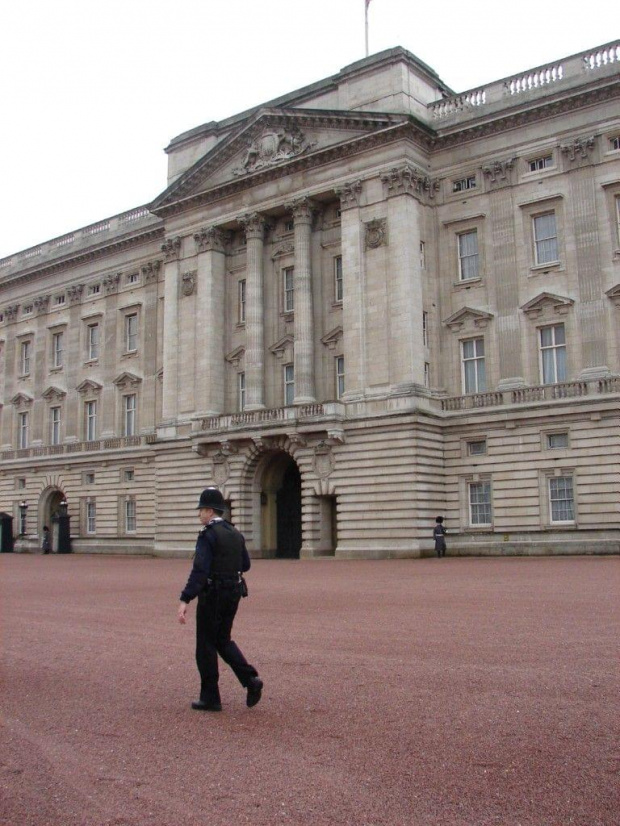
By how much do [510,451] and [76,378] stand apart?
3394cm

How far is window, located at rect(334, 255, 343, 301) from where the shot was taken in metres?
46.3

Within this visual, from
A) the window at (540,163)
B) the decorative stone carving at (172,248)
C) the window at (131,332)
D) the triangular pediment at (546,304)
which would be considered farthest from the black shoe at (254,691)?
the window at (131,332)

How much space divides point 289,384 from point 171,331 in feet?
28.0

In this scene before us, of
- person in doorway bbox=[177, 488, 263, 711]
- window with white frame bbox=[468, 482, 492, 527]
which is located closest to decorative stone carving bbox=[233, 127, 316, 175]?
window with white frame bbox=[468, 482, 492, 527]

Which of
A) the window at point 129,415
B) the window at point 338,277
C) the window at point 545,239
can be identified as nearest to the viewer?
the window at point 545,239

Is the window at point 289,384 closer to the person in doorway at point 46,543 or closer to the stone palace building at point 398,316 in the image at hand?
the stone palace building at point 398,316

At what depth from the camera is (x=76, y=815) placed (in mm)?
6188

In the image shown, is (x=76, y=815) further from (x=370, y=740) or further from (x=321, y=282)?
(x=321, y=282)

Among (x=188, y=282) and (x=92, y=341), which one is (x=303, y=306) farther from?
(x=92, y=341)

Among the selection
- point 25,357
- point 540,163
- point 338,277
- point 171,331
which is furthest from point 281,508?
point 25,357

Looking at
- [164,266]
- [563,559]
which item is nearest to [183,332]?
[164,266]

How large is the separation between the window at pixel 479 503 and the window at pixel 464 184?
47.8 feet

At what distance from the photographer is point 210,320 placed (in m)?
49.6

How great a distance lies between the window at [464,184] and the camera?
142 ft
